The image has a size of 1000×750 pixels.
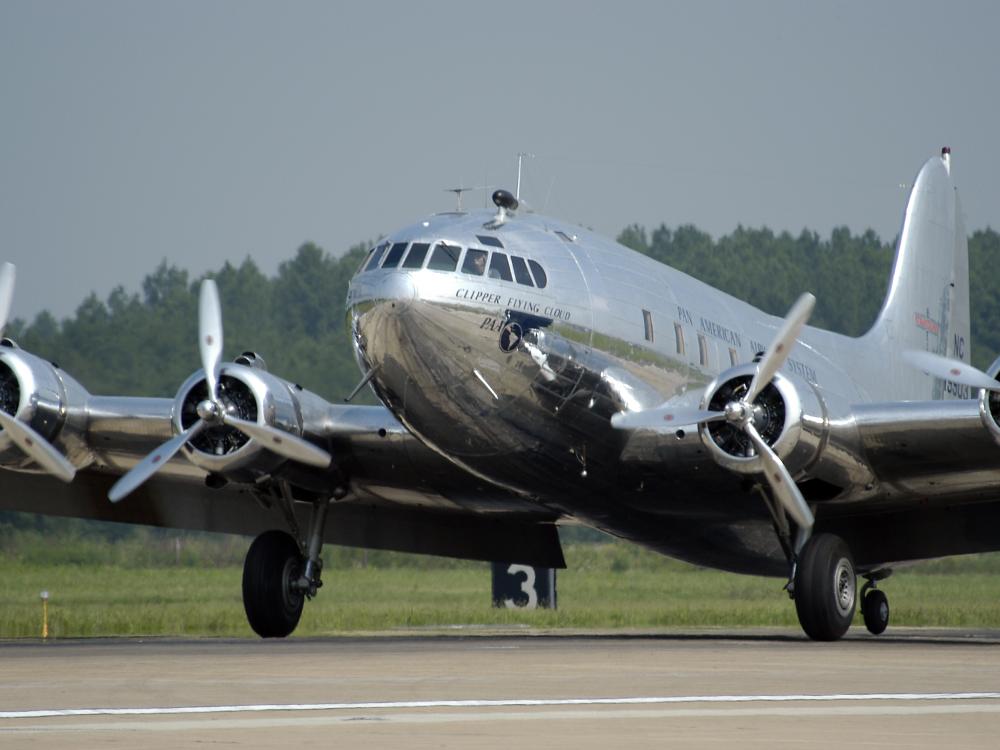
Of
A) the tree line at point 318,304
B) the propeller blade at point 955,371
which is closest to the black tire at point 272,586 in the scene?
the propeller blade at point 955,371

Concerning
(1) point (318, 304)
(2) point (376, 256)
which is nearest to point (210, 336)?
(2) point (376, 256)

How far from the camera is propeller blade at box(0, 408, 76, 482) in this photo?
17.2m

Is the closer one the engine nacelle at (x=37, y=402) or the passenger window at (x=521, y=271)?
the passenger window at (x=521, y=271)

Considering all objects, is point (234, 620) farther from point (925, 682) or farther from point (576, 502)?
point (925, 682)

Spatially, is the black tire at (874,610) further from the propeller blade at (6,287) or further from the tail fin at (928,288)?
the propeller blade at (6,287)

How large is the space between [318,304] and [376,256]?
77.8m

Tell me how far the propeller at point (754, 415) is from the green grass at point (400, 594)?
8749 mm

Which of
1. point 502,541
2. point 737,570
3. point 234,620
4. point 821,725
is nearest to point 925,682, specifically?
point 821,725

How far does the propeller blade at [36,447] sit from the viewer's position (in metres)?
17.2

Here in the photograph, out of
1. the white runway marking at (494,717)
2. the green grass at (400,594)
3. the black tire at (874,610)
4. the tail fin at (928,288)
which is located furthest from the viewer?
the green grass at (400,594)

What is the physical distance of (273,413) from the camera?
57.4 feet

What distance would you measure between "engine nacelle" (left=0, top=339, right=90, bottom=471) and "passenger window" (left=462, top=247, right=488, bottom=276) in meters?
4.86

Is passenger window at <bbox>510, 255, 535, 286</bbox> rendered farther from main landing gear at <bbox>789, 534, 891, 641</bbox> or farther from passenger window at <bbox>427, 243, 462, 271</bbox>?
main landing gear at <bbox>789, 534, 891, 641</bbox>

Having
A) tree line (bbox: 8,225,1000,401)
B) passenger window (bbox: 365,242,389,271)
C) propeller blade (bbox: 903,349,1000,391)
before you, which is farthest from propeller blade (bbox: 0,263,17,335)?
tree line (bbox: 8,225,1000,401)
